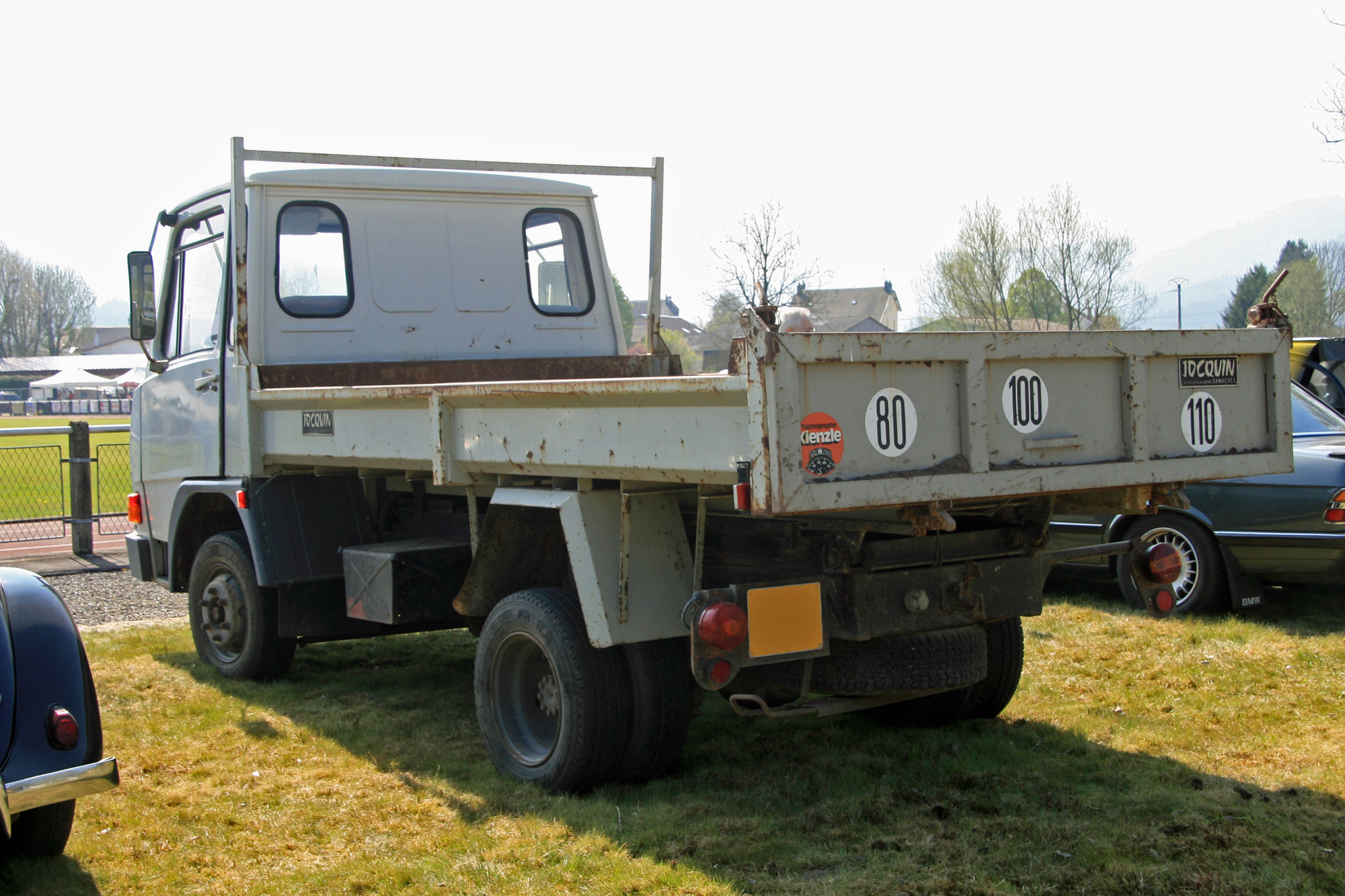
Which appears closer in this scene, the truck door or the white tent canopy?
the truck door

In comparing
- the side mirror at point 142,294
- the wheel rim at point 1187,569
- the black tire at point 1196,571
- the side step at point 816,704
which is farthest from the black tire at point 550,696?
the wheel rim at point 1187,569

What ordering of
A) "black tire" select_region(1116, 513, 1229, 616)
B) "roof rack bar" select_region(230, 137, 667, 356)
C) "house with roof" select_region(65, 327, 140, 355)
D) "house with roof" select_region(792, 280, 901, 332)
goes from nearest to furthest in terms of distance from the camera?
1. "roof rack bar" select_region(230, 137, 667, 356)
2. "black tire" select_region(1116, 513, 1229, 616)
3. "house with roof" select_region(792, 280, 901, 332)
4. "house with roof" select_region(65, 327, 140, 355)

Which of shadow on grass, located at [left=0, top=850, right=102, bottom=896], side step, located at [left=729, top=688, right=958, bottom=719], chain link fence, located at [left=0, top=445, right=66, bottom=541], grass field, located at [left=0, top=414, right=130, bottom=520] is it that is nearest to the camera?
shadow on grass, located at [left=0, top=850, right=102, bottom=896]

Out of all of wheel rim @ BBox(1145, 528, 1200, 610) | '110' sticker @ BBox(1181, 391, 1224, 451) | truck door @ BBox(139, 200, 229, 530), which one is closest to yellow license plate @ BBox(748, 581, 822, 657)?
'110' sticker @ BBox(1181, 391, 1224, 451)

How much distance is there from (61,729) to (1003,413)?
9.93 ft

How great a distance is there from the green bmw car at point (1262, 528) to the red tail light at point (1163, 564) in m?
2.53

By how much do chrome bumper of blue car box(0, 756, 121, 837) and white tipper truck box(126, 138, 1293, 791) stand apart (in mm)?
1512

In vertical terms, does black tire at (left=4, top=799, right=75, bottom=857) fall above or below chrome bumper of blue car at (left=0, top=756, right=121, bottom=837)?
below

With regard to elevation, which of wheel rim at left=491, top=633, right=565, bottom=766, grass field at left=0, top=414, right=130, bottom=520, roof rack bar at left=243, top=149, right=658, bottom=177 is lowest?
wheel rim at left=491, top=633, right=565, bottom=766

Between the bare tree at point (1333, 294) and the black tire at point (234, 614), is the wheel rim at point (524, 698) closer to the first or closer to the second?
the black tire at point (234, 614)

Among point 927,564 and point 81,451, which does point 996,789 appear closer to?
point 927,564

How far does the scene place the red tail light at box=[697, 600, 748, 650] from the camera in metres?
3.77

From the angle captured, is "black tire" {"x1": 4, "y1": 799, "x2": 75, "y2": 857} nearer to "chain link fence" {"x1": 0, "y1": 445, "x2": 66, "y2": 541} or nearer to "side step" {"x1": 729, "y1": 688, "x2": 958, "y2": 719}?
"side step" {"x1": 729, "y1": 688, "x2": 958, "y2": 719}

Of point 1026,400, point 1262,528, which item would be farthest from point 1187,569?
point 1026,400
